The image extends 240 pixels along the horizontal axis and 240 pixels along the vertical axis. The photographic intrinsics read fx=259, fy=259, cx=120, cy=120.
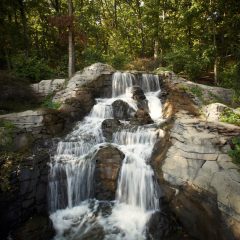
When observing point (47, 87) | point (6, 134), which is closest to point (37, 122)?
point (6, 134)

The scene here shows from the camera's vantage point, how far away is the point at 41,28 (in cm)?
2309

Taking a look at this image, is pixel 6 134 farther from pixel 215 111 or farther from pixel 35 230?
pixel 215 111

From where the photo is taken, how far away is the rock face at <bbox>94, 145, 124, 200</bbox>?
31.4 ft

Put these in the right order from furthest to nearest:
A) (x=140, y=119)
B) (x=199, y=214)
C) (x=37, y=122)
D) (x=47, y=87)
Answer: (x=47, y=87)
(x=140, y=119)
(x=37, y=122)
(x=199, y=214)

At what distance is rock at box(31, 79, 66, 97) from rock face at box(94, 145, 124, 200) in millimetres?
6665

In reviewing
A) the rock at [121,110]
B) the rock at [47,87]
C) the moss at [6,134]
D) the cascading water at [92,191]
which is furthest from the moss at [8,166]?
the rock at [47,87]

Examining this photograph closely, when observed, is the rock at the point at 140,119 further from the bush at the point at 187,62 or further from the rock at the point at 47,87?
the bush at the point at 187,62

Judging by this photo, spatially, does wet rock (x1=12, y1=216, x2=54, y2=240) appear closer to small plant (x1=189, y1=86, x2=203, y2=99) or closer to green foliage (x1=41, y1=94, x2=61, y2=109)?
green foliage (x1=41, y1=94, x2=61, y2=109)

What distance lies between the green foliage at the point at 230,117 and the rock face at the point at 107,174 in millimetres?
4790

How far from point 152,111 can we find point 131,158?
5.32m

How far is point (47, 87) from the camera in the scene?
15.0 m

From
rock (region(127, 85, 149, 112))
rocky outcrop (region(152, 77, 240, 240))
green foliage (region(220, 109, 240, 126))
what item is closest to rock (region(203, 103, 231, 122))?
green foliage (region(220, 109, 240, 126))

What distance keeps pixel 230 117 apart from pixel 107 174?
579 centimetres

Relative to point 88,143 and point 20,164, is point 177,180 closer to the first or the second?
point 88,143
